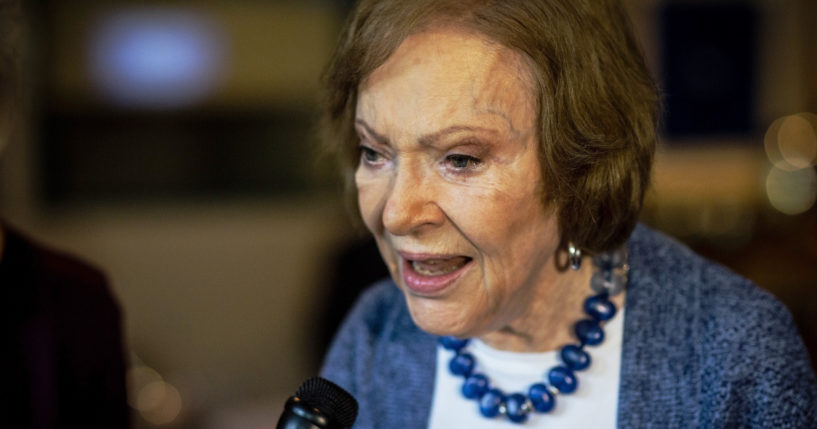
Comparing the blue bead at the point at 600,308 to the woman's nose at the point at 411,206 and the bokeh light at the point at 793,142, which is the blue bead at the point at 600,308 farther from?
the bokeh light at the point at 793,142

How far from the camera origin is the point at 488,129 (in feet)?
3.23

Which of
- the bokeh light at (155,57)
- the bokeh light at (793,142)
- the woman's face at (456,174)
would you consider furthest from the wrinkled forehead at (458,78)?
the bokeh light at (155,57)

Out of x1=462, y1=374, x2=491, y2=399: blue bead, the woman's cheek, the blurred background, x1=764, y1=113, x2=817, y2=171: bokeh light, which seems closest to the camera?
the woman's cheek

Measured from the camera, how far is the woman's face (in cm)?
98

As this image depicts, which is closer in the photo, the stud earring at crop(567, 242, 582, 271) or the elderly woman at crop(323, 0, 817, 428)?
the elderly woman at crop(323, 0, 817, 428)

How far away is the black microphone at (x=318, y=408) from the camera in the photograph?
845 millimetres

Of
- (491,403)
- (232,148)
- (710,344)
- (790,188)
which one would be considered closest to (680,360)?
(710,344)

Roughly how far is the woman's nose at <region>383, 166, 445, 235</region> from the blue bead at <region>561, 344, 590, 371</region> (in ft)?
0.99

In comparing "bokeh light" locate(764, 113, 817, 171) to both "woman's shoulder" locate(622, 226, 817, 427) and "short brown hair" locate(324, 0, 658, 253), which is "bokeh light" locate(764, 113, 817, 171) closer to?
"woman's shoulder" locate(622, 226, 817, 427)

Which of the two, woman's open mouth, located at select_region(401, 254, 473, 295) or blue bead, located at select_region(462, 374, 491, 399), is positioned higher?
woman's open mouth, located at select_region(401, 254, 473, 295)

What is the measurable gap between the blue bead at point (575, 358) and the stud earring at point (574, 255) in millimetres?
121

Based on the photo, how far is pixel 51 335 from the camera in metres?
1.39

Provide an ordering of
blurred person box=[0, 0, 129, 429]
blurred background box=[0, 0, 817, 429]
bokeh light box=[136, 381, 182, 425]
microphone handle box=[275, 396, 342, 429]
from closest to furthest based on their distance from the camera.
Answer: microphone handle box=[275, 396, 342, 429] → blurred person box=[0, 0, 129, 429] → bokeh light box=[136, 381, 182, 425] → blurred background box=[0, 0, 817, 429]

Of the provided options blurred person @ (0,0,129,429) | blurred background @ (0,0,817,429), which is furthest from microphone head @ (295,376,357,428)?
blurred background @ (0,0,817,429)
